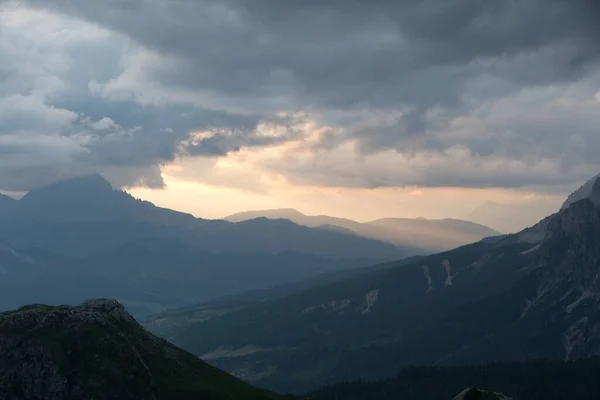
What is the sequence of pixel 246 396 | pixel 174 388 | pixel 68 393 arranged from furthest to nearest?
pixel 246 396 → pixel 174 388 → pixel 68 393

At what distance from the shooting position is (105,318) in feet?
→ 597

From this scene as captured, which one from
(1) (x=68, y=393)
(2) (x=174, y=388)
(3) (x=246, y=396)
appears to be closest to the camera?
(1) (x=68, y=393)

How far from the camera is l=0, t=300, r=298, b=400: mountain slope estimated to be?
165 m

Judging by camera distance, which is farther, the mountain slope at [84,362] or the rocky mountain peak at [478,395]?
the mountain slope at [84,362]

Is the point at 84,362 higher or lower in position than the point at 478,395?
higher

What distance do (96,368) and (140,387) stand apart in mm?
10223

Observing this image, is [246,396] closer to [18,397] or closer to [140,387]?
[140,387]

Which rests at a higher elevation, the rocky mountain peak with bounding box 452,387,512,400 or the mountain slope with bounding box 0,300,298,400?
the mountain slope with bounding box 0,300,298,400

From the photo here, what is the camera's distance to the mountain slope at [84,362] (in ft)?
541

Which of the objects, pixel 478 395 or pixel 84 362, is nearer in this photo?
pixel 478 395

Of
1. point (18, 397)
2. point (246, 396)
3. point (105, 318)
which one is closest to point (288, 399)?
point (246, 396)

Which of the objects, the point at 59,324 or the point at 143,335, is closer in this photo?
the point at 59,324

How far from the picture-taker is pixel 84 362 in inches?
6619

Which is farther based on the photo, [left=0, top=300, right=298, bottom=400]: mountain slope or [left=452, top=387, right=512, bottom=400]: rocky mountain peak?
[left=0, top=300, right=298, bottom=400]: mountain slope
